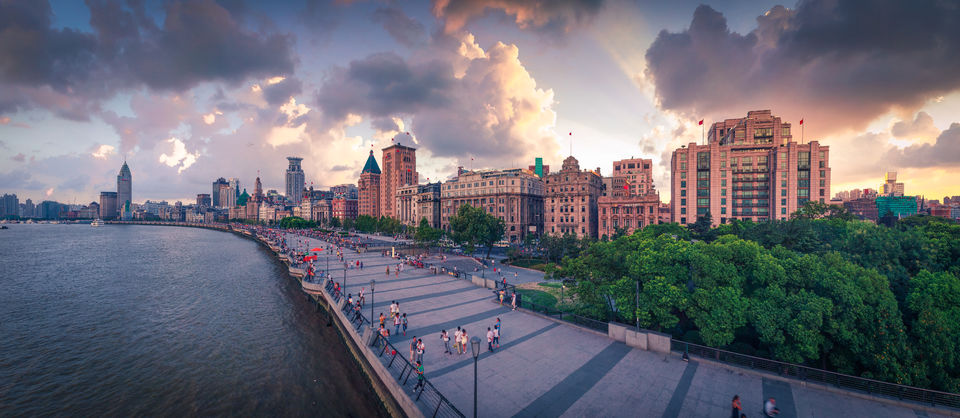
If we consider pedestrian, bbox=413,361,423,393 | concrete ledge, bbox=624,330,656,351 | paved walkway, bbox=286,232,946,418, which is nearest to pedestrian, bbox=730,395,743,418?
paved walkway, bbox=286,232,946,418

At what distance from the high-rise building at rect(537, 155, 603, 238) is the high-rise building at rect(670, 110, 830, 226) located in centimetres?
2106

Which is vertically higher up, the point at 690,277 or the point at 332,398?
the point at 690,277

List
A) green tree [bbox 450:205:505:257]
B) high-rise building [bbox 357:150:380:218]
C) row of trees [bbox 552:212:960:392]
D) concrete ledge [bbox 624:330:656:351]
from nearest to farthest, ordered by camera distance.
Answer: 1. row of trees [bbox 552:212:960:392]
2. concrete ledge [bbox 624:330:656:351]
3. green tree [bbox 450:205:505:257]
4. high-rise building [bbox 357:150:380:218]

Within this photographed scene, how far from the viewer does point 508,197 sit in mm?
103500

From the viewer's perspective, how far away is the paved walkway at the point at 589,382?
15680 millimetres

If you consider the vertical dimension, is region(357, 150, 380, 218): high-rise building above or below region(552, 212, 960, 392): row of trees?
above

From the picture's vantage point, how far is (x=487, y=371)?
19656mm

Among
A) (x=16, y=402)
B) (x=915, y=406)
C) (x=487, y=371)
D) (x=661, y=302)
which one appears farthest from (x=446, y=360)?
(x=16, y=402)

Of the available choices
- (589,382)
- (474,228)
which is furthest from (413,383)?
(474,228)

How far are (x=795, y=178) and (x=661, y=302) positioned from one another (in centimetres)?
8322

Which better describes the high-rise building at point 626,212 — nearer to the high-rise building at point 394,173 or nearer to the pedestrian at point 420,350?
the pedestrian at point 420,350

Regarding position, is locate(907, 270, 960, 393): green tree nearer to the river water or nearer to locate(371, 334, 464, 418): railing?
locate(371, 334, 464, 418): railing

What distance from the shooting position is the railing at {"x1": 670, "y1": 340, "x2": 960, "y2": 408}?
50.8ft

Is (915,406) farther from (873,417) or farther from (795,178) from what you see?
(795,178)
